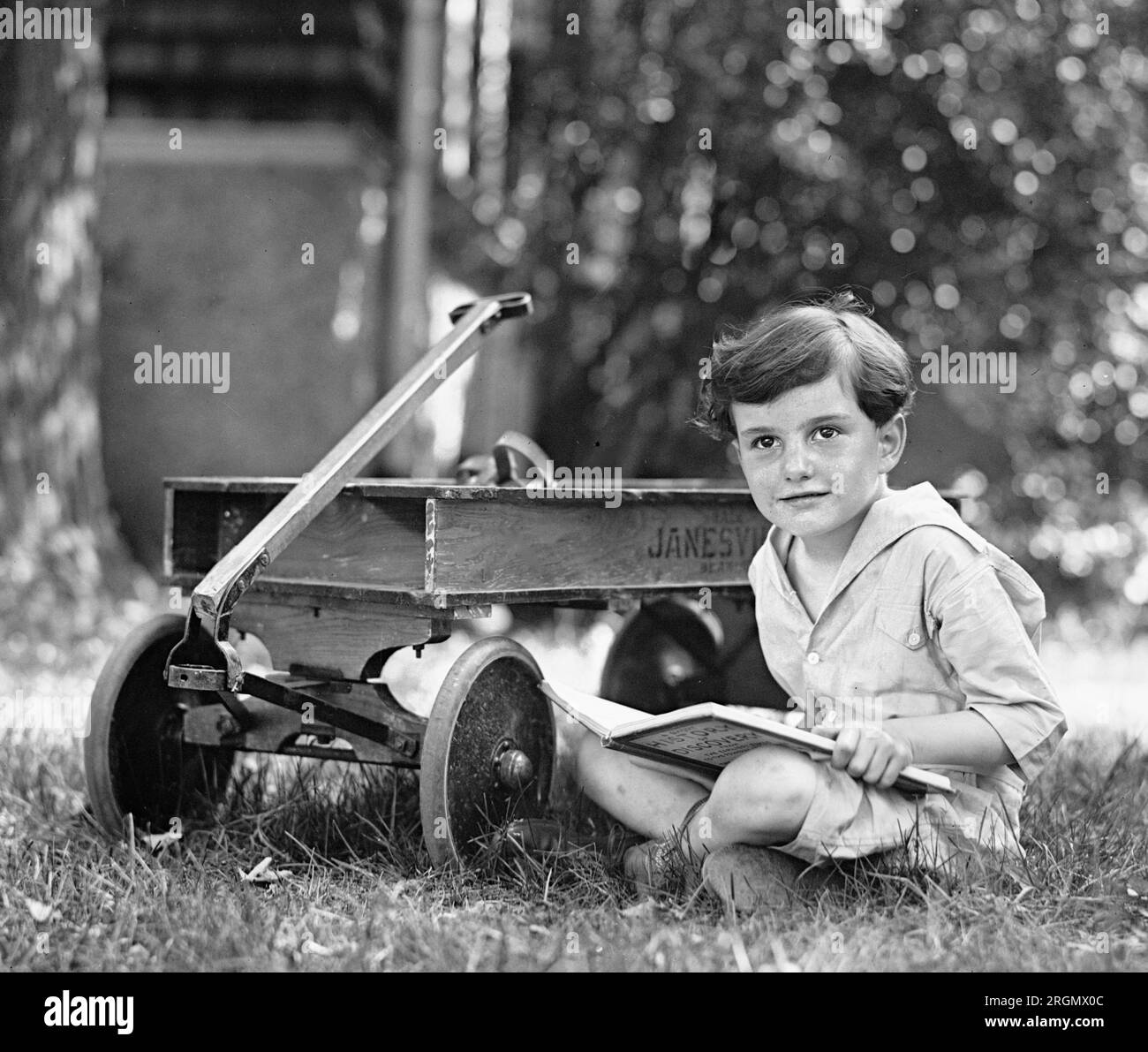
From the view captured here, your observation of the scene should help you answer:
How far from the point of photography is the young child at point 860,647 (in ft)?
8.45

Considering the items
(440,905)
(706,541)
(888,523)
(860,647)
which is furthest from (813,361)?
(440,905)

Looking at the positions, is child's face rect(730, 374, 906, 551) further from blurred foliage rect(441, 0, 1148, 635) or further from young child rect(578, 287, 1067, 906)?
blurred foliage rect(441, 0, 1148, 635)

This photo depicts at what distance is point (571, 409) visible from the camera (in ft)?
27.7

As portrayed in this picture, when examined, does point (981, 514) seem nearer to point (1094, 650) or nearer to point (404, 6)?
point (1094, 650)

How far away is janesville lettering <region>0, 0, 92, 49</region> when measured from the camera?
18.6 ft

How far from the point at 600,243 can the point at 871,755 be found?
6.18 m

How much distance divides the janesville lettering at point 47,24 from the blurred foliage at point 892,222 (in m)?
2.96

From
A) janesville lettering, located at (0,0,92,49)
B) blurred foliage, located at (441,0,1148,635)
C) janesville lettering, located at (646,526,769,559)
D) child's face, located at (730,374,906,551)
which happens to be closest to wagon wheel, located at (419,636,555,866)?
janesville lettering, located at (646,526,769,559)

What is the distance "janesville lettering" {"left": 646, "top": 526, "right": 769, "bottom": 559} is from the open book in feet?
2.05

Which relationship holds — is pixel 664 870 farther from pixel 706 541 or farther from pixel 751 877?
pixel 706 541

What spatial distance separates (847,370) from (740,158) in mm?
4732
